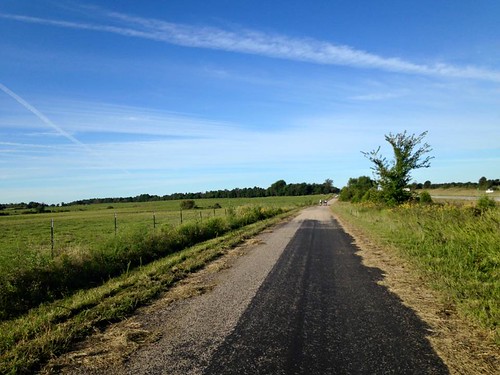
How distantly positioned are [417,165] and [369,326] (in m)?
21.6

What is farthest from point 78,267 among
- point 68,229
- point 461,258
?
point 68,229

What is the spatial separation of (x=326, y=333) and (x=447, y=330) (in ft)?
→ 5.56

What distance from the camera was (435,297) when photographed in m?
6.59

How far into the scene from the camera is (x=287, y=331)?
504cm

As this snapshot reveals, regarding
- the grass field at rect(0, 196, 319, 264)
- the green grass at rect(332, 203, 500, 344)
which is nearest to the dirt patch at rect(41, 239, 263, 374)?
the grass field at rect(0, 196, 319, 264)

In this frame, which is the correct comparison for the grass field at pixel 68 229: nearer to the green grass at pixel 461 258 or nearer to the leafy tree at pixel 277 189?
the green grass at pixel 461 258

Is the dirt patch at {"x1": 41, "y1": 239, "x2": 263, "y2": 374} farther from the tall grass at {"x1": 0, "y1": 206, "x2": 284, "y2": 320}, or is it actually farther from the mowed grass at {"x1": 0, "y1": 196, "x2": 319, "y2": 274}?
the mowed grass at {"x1": 0, "y1": 196, "x2": 319, "y2": 274}

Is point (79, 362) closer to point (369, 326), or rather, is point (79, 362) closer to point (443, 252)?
point (369, 326)

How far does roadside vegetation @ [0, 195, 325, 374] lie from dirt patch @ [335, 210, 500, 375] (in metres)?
4.77

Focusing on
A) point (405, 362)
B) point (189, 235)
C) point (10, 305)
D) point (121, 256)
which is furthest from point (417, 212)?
point (10, 305)

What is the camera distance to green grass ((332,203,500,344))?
579cm

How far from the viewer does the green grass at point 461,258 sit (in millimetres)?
5789

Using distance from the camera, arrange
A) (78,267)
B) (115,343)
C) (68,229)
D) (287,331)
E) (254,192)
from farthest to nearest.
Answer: (254,192)
(68,229)
(78,267)
(287,331)
(115,343)

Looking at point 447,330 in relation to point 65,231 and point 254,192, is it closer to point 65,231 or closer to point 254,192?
point 65,231
